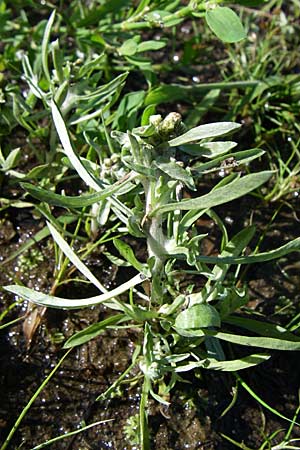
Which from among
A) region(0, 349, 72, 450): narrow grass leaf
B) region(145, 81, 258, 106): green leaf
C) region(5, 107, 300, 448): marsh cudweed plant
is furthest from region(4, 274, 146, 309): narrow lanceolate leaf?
region(145, 81, 258, 106): green leaf

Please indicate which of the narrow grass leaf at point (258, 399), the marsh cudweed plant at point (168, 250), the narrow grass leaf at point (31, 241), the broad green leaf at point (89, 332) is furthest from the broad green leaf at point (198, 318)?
the narrow grass leaf at point (31, 241)

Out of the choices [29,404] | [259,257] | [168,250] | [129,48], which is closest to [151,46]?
[129,48]

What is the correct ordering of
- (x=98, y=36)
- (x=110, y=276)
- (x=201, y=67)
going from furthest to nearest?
(x=201, y=67)
(x=98, y=36)
(x=110, y=276)

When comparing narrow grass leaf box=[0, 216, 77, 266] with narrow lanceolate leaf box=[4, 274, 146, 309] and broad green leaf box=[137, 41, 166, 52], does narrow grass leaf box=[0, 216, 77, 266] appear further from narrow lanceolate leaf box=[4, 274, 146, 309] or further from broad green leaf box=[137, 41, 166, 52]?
broad green leaf box=[137, 41, 166, 52]

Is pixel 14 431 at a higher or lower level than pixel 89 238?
lower

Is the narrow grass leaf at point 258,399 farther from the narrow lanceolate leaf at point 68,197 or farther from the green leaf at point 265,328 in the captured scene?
the narrow lanceolate leaf at point 68,197

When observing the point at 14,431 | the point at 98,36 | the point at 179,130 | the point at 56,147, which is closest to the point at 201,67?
the point at 98,36

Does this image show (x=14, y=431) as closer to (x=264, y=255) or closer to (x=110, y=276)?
(x=110, y=276)
